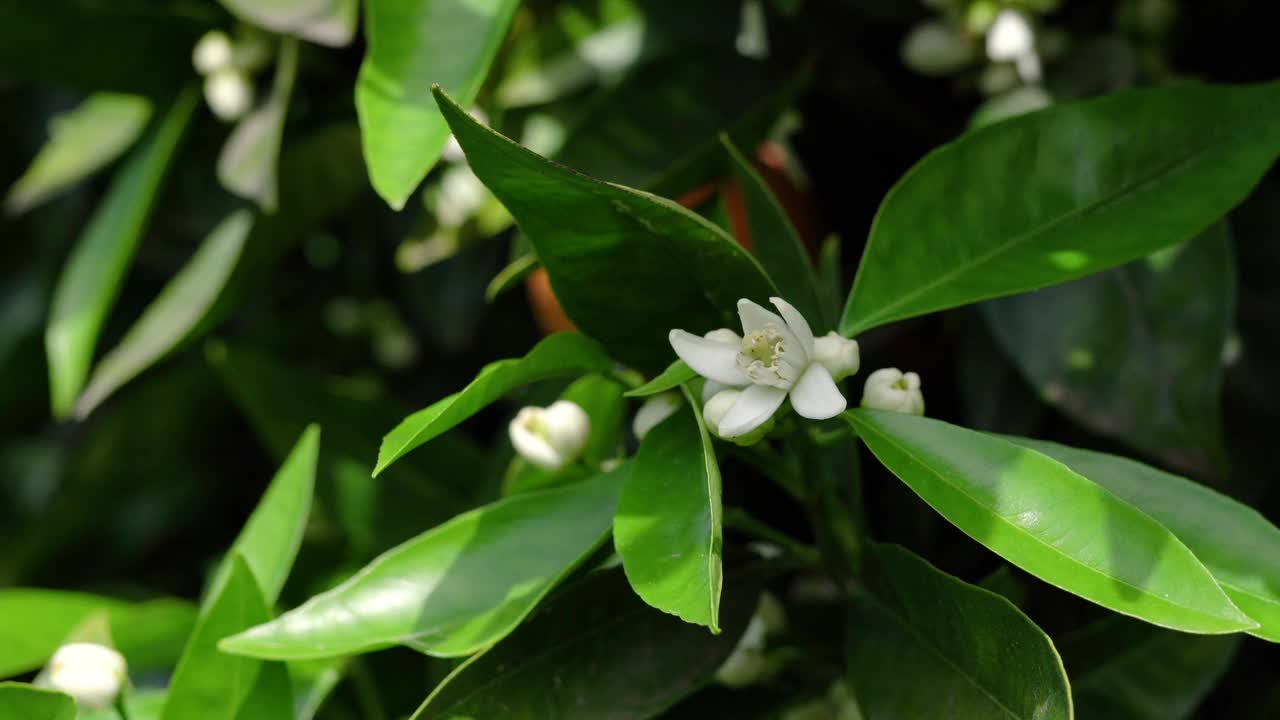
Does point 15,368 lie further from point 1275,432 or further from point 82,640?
point 1275,432

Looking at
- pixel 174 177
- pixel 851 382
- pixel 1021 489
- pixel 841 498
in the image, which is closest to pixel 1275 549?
pixel 1021 489

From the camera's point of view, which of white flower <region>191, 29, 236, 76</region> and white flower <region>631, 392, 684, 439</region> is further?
white flower <region>191, 29, 236, 76</region>

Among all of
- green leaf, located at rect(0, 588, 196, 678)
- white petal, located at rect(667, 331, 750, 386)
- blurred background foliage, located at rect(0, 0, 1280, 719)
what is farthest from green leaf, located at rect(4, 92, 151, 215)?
white petal, located at rect(667, 331, 750, 386)

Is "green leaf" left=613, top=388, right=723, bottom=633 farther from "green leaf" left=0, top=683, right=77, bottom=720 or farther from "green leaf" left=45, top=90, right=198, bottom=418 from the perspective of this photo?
"green leaf" left=45, top=90, right=198, bottom=418

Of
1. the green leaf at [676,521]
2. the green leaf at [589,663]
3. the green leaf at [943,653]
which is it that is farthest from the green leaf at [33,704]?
the green leaf at [943,653]

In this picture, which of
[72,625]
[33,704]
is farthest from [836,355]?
[72,625]

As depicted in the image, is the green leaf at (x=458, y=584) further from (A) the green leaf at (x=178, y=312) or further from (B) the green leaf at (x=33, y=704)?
(A) the green leaf at (x=178, y=312)
